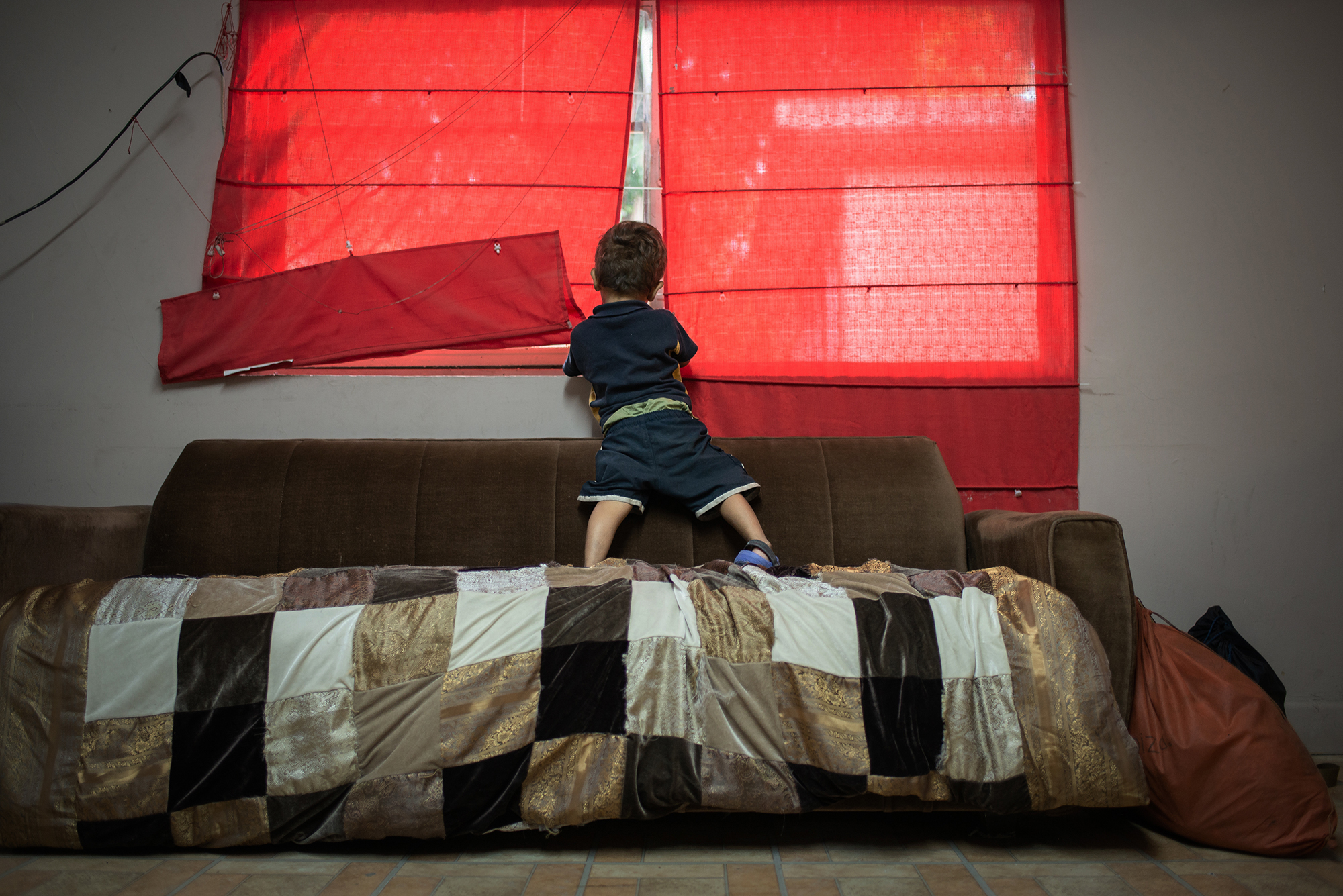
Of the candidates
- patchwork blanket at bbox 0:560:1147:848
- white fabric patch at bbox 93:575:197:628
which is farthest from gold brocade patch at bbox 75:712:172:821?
white fabric patch at bbox 93:575:197:628

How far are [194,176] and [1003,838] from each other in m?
2.54

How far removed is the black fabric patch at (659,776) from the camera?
3.83 feet

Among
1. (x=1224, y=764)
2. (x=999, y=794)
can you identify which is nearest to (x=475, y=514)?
(x=999, y=794)

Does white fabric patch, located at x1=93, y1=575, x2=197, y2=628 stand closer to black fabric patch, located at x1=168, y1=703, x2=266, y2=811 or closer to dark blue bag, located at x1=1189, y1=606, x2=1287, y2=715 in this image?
black fabric patch, located at x1=168, y1=703, x2=266, y2=811

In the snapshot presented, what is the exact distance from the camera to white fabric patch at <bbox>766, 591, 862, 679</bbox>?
4.04ft

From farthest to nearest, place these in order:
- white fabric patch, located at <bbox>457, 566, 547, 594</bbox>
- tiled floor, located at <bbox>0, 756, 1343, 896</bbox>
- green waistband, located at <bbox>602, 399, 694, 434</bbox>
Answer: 1. green waistband, located at <bbox>602, 399, 694, 434</bbox>
2. white fabric patch, located at <bbox>457, 566, 547, 594</bbox>
3. tiled floor, located at <bbox>0, 756, 1343, 896</bbox>

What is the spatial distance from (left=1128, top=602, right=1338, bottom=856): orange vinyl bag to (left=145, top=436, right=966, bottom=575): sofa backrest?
511 mm

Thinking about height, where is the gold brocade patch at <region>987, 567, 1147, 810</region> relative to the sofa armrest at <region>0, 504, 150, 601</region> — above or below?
below

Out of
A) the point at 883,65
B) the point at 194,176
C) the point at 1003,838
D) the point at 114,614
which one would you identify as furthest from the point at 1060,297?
the point at 194,176

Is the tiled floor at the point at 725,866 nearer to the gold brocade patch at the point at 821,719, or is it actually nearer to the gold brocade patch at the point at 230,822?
the gold brocade patch at the point at 230,822

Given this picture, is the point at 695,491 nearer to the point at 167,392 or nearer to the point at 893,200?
the point at 893,200

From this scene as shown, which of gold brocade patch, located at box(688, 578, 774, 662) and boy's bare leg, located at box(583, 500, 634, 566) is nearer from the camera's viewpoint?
gold brocade patch, located at box(688, 578, 774, 662)

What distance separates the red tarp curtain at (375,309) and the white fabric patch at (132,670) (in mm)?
1073

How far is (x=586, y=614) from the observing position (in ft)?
4.09
